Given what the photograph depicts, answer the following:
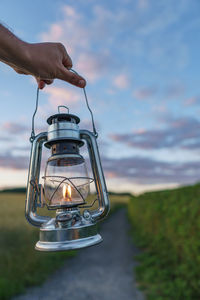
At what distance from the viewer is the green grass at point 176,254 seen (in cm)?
438

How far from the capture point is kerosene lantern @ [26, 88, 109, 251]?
1.13m

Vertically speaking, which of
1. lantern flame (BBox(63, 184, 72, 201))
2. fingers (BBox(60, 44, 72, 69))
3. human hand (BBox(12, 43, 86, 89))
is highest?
fingers (BBox(60, 44, 72, 69))

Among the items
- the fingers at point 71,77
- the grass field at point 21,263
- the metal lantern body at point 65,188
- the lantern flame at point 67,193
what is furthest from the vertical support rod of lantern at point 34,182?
the grass field at point 21,263

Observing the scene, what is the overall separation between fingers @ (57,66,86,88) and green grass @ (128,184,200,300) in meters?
3.79

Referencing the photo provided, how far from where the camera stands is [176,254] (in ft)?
17.8

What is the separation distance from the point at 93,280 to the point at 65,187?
5331 millimetres

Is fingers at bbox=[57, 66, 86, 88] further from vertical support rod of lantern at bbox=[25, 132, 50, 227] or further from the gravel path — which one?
the gravel path

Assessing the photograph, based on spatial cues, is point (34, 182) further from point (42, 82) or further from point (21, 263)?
point (21, 263)

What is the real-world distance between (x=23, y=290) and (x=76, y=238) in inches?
194

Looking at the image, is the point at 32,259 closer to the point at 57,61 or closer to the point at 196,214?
the point at 196,214

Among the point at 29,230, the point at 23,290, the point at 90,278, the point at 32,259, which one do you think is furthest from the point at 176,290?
the point at 29,230

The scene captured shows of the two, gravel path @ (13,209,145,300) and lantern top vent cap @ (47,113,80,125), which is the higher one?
lantern top vent cap @ (47,113,80,125)

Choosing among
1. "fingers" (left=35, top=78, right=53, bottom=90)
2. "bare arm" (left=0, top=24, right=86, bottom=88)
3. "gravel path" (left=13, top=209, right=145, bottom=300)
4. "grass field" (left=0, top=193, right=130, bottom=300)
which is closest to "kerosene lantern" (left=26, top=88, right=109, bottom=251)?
"fingers" (left=35, top=78, right=53, bottom=90)

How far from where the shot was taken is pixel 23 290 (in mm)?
5145
